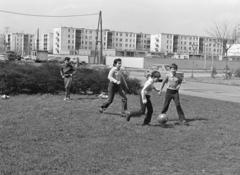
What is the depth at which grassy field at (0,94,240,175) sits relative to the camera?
5.82m

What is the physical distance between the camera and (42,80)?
15.5m

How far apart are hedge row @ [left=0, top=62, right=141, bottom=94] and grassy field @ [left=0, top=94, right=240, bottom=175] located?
9.76 ft

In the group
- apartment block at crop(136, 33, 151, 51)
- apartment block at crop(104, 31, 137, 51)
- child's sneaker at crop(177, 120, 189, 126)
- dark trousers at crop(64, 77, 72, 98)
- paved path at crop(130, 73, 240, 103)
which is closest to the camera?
child's sneaker at crop(177, 120, 189, 126)

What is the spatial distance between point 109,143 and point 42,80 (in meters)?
8.56

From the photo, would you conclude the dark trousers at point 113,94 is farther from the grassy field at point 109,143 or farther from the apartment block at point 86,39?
the apartment block at point 86,39

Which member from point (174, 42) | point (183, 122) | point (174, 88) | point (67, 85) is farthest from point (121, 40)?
point (183, 122)

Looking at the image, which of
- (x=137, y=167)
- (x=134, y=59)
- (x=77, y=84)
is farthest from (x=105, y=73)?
(x=134, y=59)

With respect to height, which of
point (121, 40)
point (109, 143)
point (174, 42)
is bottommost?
point (109, 143)

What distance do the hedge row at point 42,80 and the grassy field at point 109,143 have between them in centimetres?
298

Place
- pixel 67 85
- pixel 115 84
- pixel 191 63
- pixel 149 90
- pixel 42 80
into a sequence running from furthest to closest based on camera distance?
pixel 191 63
pixel 42 80
pixel 67 85
pixel 115 84
pixel 149 90

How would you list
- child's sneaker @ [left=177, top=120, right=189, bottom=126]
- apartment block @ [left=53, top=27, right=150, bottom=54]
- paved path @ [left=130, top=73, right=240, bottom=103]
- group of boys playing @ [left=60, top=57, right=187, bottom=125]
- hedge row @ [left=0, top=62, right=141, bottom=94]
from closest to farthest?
group of boys playing @ [left=60, top=57, right=187, bottom=125] → child's sneaker @ [left=177, top=120, right=189, bottom=126] → hedge row @ [left=0, top=62, right=141, bottom=94] → paved path @ [left=130, top=73, right=240, bottom=103] → apartment block @ [left=53, top=27, right=150, bottom=54]

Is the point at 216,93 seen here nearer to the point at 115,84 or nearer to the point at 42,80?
the point at 42,80

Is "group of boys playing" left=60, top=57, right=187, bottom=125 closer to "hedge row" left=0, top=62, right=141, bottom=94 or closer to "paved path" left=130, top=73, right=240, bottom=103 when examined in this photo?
"hedge row" left=0, top=62, right=141, bottom=94

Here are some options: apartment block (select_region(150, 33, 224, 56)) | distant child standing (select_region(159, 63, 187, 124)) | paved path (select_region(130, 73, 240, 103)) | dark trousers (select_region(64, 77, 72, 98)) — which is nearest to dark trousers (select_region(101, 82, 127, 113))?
distant child standing (select_region(159, 63, 187, 124))
